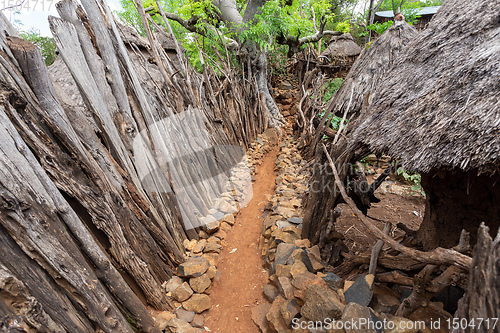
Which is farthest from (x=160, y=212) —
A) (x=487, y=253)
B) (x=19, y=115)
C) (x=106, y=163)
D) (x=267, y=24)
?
(x=267, y=24)

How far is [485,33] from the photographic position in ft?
6.70

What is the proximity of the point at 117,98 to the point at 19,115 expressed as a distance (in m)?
1.05

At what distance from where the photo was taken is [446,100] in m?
1.84

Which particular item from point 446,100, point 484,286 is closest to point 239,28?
point 446,100

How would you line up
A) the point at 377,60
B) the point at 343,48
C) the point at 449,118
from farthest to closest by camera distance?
the point at 343,48 → the point at 377,60 → the point at 449,118

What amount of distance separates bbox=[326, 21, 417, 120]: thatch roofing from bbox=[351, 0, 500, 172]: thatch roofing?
130cm

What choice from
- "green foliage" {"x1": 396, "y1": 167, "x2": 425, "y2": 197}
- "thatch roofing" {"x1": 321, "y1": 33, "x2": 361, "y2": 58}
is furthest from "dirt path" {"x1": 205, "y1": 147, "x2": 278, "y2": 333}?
"thatch roofing" {"x1": 321, "y1": 33, "x2": 361, "y2": 58}

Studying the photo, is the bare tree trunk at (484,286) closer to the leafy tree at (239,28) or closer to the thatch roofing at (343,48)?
the leafy tree at (239,28)

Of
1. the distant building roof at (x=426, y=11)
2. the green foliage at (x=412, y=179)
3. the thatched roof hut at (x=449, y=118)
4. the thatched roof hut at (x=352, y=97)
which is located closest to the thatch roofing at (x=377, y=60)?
the thatched roof hut at (x=352, y=97)

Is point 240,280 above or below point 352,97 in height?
below

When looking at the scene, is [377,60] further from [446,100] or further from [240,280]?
[240,280]

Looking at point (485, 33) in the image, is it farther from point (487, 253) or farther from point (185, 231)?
point (185, 231)

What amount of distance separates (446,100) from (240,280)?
111 inches

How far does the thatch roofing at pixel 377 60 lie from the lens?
13.4ft
